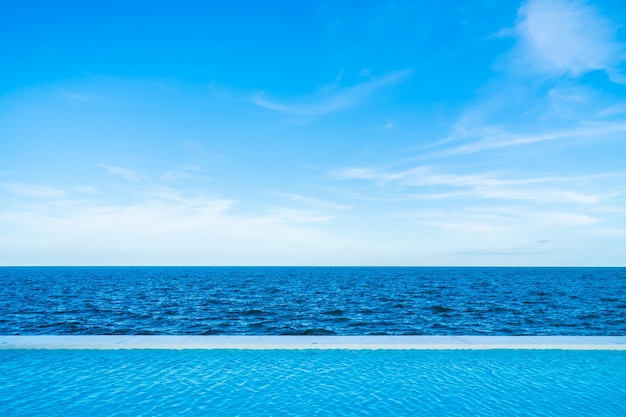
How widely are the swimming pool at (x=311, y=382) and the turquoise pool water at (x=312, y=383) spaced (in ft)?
0.09

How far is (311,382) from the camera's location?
9234 millimetres

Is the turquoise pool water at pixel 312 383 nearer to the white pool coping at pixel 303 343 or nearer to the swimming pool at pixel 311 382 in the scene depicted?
the swimming pool at pixel 311 382

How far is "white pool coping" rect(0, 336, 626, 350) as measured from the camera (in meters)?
11.4

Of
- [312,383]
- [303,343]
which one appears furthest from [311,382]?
[303,343]

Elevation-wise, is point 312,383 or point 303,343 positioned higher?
point 303,343

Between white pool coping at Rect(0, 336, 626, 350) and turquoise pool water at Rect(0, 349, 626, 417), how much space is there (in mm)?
196

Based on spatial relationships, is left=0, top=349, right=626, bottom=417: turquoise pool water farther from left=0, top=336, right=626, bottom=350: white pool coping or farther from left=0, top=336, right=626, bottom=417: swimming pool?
left=0, top=336, right=626, bottom=350: white pool coping

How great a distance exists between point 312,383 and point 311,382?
75 mm

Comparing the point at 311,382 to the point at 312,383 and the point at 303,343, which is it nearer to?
the point at 312,383

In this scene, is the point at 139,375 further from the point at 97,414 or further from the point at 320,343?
the point at 320,343

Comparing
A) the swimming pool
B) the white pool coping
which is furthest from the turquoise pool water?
the white pool coping

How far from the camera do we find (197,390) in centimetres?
862

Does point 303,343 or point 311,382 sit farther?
point 303,343

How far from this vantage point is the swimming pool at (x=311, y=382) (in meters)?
7.77
